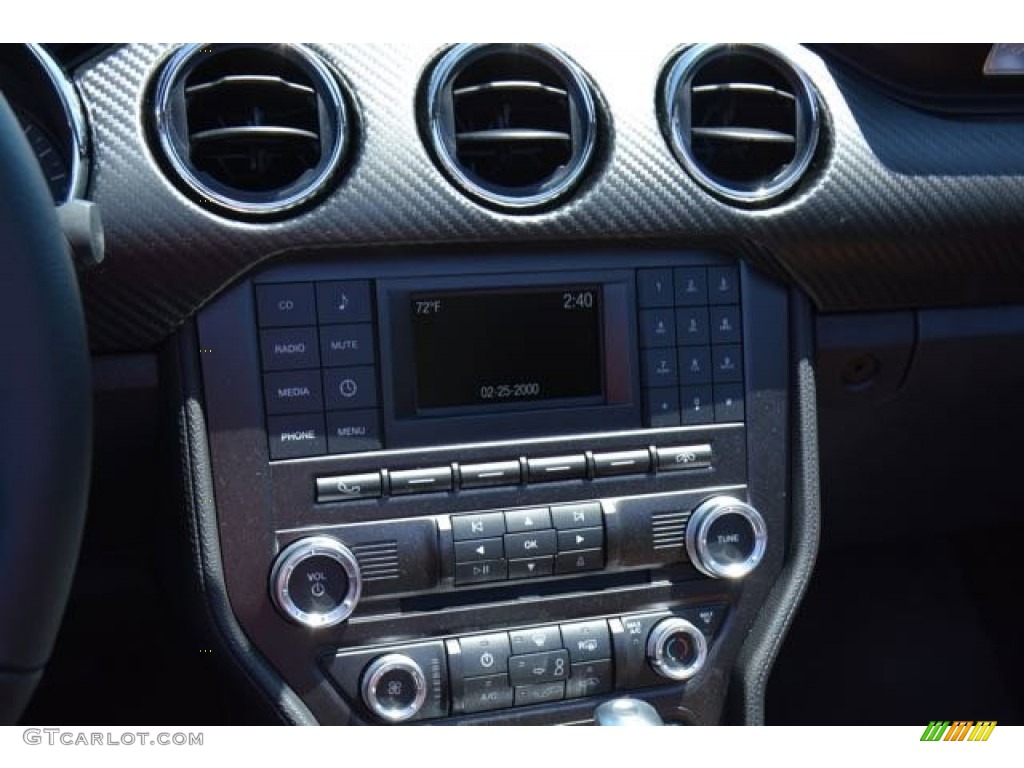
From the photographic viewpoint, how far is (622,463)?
1.26m

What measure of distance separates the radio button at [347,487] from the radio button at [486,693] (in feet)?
0.77

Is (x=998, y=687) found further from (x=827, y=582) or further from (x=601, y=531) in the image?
(x=601, y=531)

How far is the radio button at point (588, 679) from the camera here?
4.15 ft

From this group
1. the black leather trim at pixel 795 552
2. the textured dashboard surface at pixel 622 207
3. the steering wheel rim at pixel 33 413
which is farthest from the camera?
the black leather trim at pixel 795 552

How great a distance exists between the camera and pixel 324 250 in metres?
1.15

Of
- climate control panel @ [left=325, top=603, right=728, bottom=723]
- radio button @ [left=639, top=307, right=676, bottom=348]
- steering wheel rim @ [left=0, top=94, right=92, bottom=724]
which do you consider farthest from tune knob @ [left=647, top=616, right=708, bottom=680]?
steering wheel rim @ [left=0, top=94, right=92, bottom=724]

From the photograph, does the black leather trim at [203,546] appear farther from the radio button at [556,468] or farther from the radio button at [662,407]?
the radio button at [662,407]

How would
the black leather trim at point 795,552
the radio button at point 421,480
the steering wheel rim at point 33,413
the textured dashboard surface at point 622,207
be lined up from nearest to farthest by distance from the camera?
the steering wheel rim at point 33,413 → the textured dashboard surface at point 622,207 → the radio button at point 421,480 → the black leather trim at point 795,552

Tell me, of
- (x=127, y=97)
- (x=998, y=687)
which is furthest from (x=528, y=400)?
(x=998, y=687)

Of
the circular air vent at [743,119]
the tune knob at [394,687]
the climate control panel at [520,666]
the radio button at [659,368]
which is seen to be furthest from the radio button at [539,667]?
the circular air vent at [743,119]

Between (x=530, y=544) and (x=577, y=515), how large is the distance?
0.21 feet

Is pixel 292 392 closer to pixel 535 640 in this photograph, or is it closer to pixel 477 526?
pixel 477 526

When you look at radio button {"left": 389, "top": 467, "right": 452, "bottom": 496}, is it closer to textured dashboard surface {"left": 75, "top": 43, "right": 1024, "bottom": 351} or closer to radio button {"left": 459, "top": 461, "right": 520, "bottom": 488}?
radio button {"left": 459, "top": 461, "right": 520, "bottom": 488}
